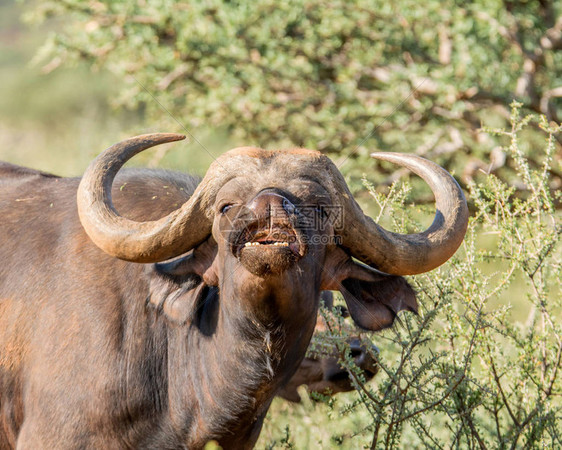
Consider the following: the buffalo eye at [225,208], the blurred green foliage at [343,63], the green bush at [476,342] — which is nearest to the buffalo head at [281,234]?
the buffalo eye at [225,208]

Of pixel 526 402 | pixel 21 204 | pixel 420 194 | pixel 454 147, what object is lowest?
pixel 420 194

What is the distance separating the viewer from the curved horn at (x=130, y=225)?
409 cm

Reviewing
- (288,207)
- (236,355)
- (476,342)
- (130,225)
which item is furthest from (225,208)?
(476,342)

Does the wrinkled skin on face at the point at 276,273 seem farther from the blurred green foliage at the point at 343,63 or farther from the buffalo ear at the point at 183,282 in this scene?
the blurred green foliage at the point at 343,63

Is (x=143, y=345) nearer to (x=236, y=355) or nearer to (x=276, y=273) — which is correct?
(x=236, y=355)

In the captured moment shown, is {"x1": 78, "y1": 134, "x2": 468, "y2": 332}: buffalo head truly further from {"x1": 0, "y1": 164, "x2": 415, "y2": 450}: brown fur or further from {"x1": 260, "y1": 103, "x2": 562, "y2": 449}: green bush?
{"x1": 260, "y1": 103, "x2": 562, "y2": 449}: green bush

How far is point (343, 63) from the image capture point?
33.2 ft

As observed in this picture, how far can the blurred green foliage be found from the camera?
357 inches

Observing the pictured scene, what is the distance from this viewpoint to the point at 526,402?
527 cm

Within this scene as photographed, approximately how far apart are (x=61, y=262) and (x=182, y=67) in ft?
19.7

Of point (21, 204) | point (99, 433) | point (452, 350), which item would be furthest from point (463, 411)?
point (21, 204)

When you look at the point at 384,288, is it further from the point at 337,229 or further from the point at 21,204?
the point at 21,204

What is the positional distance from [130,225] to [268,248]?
915 millimetres

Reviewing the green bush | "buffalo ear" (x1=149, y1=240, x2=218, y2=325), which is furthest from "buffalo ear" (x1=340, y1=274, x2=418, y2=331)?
"buffalo ear" (x1=149, y1=240, x2=218, y2=325)
